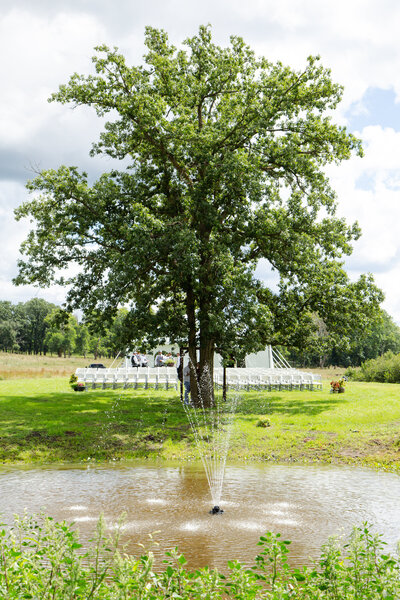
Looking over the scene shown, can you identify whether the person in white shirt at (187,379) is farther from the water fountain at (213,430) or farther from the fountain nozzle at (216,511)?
the fountain nozzle at (216,511)

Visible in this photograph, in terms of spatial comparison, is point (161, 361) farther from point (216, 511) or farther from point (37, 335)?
point (37, 335)

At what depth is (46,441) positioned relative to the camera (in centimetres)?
1352

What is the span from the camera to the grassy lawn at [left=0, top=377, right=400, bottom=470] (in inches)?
508

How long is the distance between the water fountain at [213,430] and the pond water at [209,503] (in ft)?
0.71

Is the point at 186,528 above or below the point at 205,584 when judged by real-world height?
below

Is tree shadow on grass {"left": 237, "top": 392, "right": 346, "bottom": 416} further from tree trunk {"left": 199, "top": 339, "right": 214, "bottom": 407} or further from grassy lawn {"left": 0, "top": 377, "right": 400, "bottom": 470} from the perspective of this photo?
tree trunk {"left": 199, "top": 339, "right": 214, "bottom": 407}

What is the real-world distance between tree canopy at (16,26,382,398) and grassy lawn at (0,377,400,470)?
2.92 m

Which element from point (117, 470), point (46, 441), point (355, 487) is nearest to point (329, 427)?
point (355, 487)

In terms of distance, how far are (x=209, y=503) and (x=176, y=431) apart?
6487mm

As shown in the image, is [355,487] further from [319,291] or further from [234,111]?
[234,111]

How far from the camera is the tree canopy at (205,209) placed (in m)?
18.8

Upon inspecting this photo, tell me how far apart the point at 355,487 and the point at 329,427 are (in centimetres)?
557

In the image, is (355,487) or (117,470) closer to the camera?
(355,487)

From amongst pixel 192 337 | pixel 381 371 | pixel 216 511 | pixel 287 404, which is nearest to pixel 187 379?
pixel 192 337
